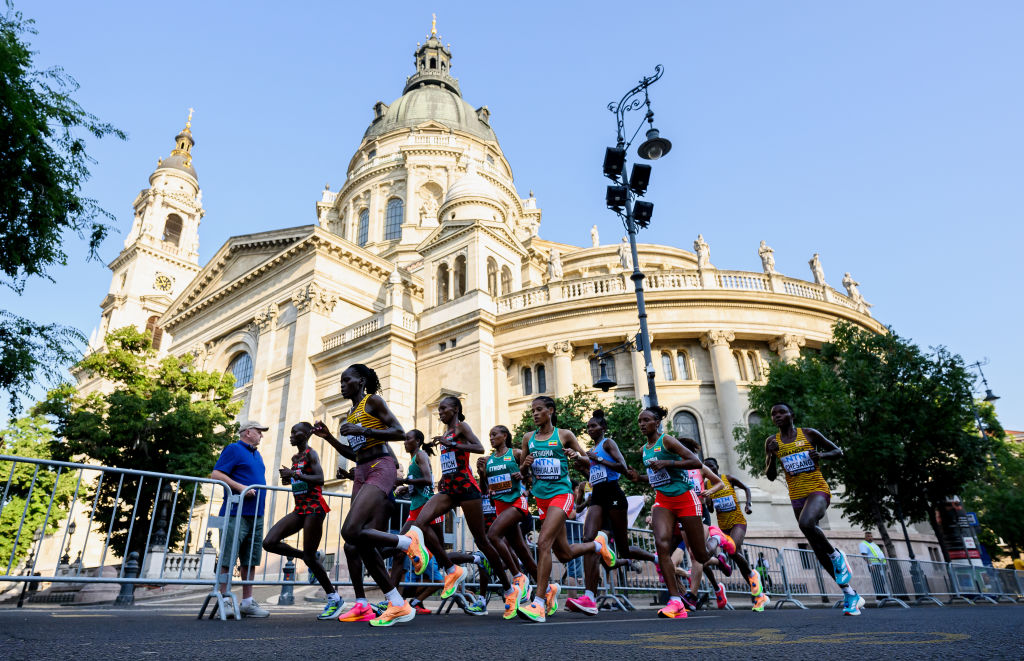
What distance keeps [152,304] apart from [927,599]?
56462mm

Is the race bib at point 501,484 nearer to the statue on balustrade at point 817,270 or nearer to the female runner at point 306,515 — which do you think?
the female runner at point 306,515

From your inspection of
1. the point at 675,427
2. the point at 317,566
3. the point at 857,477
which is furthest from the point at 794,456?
the point at 675,427

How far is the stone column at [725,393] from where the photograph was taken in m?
21.0

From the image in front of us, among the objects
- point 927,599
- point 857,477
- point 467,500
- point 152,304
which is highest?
point 152,304

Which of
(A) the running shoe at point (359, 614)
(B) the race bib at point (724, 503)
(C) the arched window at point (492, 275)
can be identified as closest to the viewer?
(A) the running shoe at point (359, 614)

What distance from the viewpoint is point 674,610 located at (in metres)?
5.67

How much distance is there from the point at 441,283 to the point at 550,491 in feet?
78.4

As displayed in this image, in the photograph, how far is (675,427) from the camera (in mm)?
21984

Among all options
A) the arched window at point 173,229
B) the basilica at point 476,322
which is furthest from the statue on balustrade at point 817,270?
the arched window at point 173,229

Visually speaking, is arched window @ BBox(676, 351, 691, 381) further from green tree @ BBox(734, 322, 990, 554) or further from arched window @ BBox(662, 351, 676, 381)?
green tree @ BBox(734, 322, 990, 554)

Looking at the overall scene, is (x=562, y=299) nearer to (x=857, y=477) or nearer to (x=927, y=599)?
(x=857, y=477)

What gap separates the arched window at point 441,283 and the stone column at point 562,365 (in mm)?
7843

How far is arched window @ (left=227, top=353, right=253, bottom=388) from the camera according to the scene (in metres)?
32.4

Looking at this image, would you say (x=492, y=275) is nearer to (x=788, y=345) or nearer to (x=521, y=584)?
(x=788, y=345)
